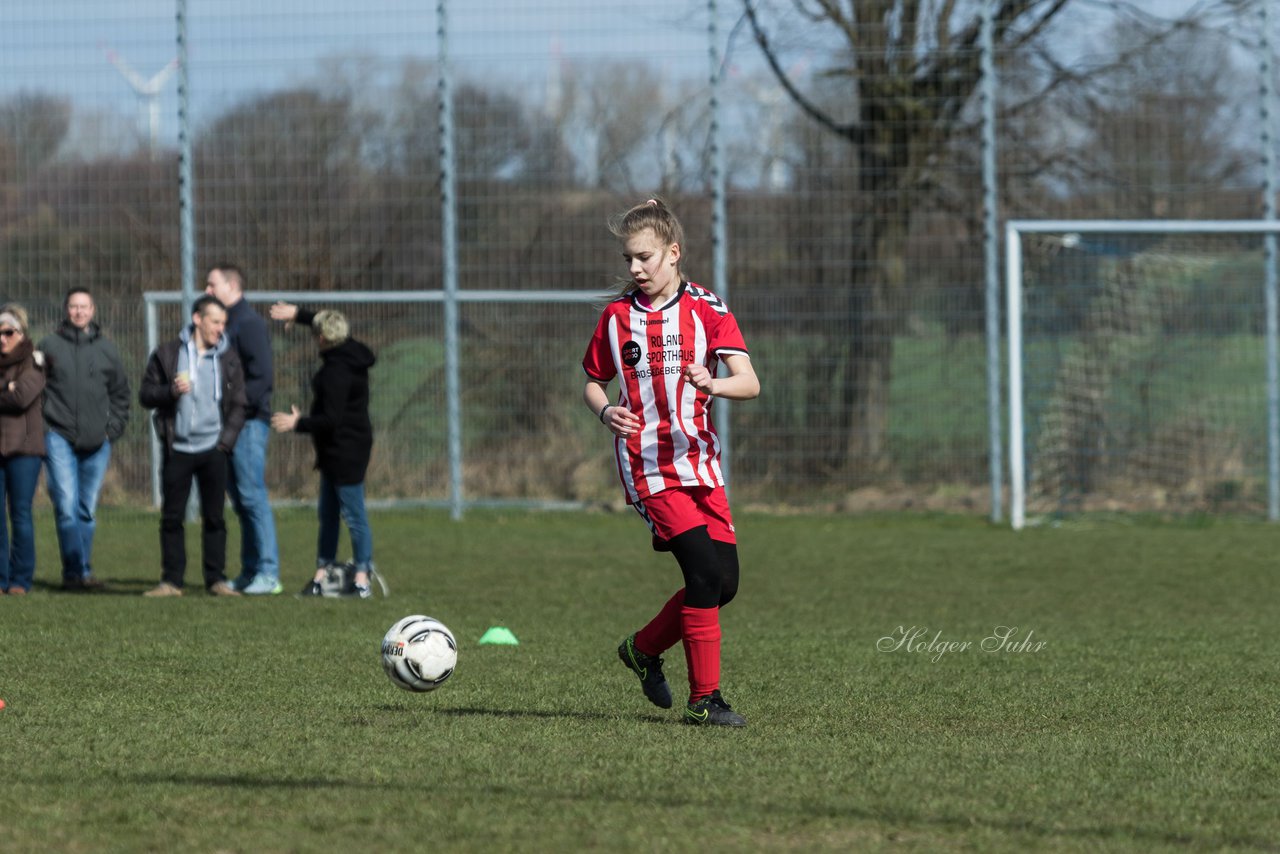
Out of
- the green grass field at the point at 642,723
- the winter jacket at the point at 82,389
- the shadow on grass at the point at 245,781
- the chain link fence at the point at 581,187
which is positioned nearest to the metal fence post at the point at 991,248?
the chain link fence at the point at 581,187

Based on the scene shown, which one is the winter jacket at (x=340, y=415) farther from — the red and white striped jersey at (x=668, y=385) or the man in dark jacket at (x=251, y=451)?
the red and white striped jersey at (x=668, y=385)

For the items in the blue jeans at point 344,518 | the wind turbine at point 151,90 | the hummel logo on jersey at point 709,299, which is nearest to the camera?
the hummel logo on jersey at point 709,299

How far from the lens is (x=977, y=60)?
53.7ft

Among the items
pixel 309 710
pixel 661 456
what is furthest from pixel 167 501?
pixel 661 456

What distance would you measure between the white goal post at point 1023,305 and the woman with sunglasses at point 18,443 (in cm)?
823

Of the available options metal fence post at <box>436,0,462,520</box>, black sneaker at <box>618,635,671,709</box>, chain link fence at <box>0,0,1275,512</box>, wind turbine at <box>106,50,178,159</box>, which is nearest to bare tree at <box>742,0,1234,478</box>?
chain link fence at <box>0,0,1275,512</box>

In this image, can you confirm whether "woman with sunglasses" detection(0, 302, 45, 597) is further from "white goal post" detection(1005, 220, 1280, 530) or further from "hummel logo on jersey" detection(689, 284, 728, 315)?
"white goal post" detection(1005, 220, 1280, 530)

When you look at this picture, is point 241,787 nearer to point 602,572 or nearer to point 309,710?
point 309,710

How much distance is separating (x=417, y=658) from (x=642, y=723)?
2.79 feet

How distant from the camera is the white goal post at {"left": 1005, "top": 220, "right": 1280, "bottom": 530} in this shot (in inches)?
592

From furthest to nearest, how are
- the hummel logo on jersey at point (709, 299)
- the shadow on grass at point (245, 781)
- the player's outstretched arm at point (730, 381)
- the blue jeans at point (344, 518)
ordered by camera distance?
the blue jeans at point (344, 518), the hummel logo on jersey at point (709, 299), the player's outstretched arm at point (730, 381), the shadow on grass at point (245, 781)

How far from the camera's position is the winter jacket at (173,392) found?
10203mm

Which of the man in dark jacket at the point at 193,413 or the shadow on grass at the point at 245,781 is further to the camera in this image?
the man in dark jacket at the point at 193,413

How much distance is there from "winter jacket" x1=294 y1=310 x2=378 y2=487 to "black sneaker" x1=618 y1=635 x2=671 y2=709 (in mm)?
4504
